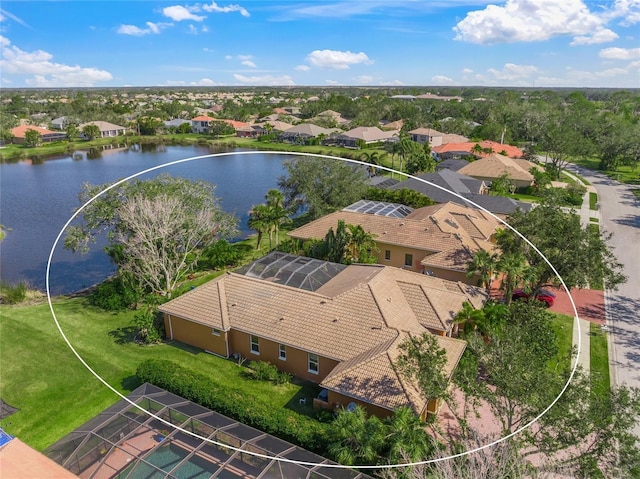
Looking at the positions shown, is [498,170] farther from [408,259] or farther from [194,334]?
[194,334]

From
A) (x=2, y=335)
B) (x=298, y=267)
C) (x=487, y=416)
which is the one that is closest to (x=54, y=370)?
(x=2, y=335)

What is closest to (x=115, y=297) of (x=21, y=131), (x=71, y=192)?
(x=71, y=192)

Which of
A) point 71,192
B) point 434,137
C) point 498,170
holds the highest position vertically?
point 434,137

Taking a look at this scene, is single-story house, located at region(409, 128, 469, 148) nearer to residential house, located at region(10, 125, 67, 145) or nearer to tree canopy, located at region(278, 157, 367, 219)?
tree canopy, located at region(278, 157, 367, 219)

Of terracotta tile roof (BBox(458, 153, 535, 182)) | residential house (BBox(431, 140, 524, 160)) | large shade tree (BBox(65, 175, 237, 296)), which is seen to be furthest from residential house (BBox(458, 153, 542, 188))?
large shade tree (BBox(65, 175, 237, 296))

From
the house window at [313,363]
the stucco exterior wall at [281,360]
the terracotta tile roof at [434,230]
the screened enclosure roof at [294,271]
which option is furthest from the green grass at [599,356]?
the screened enclosure roof at [294,271]
